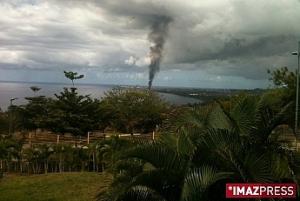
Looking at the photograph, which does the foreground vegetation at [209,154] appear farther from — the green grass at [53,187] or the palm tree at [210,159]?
the green grass at [53,187]

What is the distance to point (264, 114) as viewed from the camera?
287 inches

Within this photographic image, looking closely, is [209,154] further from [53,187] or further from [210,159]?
[53,187]

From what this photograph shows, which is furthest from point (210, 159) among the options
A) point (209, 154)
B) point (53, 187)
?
point (53, 187)

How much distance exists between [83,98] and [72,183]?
22.8 meters

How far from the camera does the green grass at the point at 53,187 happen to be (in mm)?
13328

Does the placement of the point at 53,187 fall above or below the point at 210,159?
below

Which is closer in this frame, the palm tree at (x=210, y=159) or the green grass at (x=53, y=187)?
the palm tree at (x=210, y=159)

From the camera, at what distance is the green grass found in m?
13.3

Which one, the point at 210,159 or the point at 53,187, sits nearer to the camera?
the point at 210,159

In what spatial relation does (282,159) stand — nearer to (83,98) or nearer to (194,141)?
(194,141)

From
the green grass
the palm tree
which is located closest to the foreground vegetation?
the palm tree

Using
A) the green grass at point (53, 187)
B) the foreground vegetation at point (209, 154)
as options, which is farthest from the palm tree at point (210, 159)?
the green grass at point (53, 187)

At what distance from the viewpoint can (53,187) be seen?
1463 centimetres

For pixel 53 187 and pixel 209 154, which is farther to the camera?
pixel 53 187
